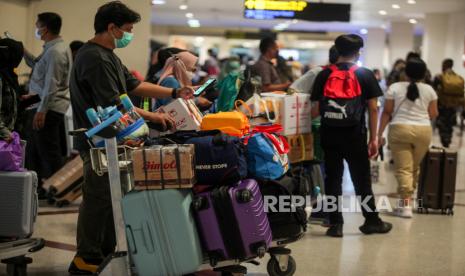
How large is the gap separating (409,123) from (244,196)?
11.0ft

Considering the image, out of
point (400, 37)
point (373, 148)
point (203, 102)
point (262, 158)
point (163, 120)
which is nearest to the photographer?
point (262, 158)

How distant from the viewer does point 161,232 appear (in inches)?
141

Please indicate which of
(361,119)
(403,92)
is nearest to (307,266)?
(361,119)

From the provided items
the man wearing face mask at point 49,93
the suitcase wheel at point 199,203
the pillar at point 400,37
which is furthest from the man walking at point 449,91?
the pillar at point 400,37

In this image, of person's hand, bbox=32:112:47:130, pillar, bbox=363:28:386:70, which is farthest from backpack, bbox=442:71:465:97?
pillar, bbox=363:28:386:70

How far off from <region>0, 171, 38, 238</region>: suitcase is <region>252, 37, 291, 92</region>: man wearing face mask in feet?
12.2

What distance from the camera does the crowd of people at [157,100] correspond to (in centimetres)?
413

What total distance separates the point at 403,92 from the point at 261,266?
271cm

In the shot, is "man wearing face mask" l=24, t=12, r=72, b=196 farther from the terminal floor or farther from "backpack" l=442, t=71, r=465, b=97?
"backpack" l=442, t=71, r=465, b=97

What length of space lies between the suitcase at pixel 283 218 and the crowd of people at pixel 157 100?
2.28 ft

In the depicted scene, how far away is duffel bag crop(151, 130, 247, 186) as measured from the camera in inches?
143

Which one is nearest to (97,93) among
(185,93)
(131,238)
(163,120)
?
(163,120)

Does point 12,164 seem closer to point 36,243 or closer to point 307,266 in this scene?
point 36,243

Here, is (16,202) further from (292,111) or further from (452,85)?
(452,85)
